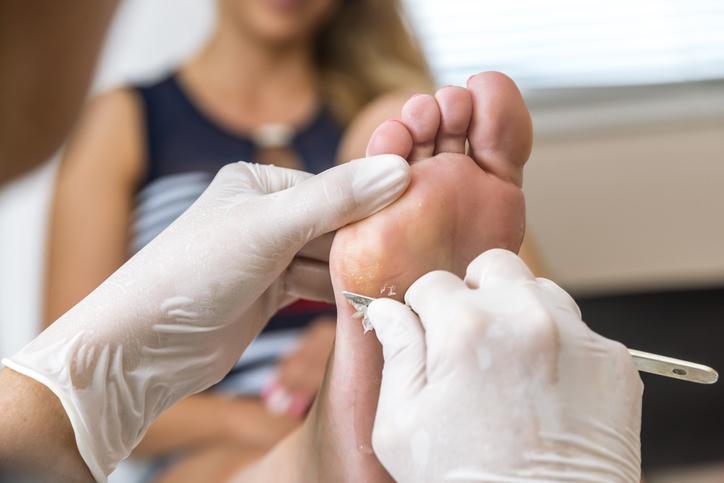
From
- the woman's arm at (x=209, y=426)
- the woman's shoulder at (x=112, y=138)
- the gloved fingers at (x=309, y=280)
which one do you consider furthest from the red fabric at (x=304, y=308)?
the gloved fingers at (x=309, y=280)

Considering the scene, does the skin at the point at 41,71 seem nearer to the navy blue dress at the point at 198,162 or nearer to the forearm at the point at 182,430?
the forearm at the point at 182,430

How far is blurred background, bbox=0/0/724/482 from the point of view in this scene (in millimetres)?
1431

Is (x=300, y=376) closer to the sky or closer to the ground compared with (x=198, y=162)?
closer to the ground

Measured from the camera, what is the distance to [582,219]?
4.77 feet

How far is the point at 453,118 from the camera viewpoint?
1.93ft

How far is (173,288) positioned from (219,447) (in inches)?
14.9

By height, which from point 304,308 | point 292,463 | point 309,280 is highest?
point 309,280

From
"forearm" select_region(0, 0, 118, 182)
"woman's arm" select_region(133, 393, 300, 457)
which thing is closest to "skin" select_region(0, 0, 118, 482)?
"forearm" select_region(0, 0, 118, 182)

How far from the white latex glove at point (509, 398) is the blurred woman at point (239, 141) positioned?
472 millimetres

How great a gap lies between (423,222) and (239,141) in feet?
2.25

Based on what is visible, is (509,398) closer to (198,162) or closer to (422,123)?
(422,123)

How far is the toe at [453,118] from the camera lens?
1.93 feet

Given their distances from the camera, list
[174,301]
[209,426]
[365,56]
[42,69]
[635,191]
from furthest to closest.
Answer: [635,191] → [365,56] → [209,426] → [174,301] → [42,69]

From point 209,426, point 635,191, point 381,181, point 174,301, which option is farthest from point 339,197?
Result: point 635,191
